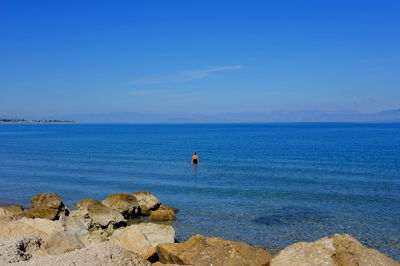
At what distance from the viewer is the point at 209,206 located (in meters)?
29.6

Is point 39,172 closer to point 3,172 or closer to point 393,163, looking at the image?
point 3,172

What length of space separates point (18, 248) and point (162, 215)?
14865 millimetres

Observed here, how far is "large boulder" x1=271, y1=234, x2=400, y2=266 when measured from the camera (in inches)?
499

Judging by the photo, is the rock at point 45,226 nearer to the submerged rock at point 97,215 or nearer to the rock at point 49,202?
the submerged rock at point 97,215

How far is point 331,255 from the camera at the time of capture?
1277 cm

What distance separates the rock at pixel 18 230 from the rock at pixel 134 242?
2.80 meters

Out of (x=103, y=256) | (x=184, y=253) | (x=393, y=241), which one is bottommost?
(x=393, y=241)

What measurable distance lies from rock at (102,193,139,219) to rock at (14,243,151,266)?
602 inches

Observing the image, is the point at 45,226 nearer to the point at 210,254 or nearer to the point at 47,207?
the point at 210,254

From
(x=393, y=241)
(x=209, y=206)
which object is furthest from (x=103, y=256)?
(x=209, y=206)

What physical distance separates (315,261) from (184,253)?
4872 millimetres

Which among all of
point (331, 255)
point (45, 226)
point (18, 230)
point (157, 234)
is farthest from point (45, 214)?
point (331, 255)

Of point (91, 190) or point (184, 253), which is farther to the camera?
point (91, 190)

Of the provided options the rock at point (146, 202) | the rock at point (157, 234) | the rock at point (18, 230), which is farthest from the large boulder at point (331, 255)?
the rock at point (146, 202)
